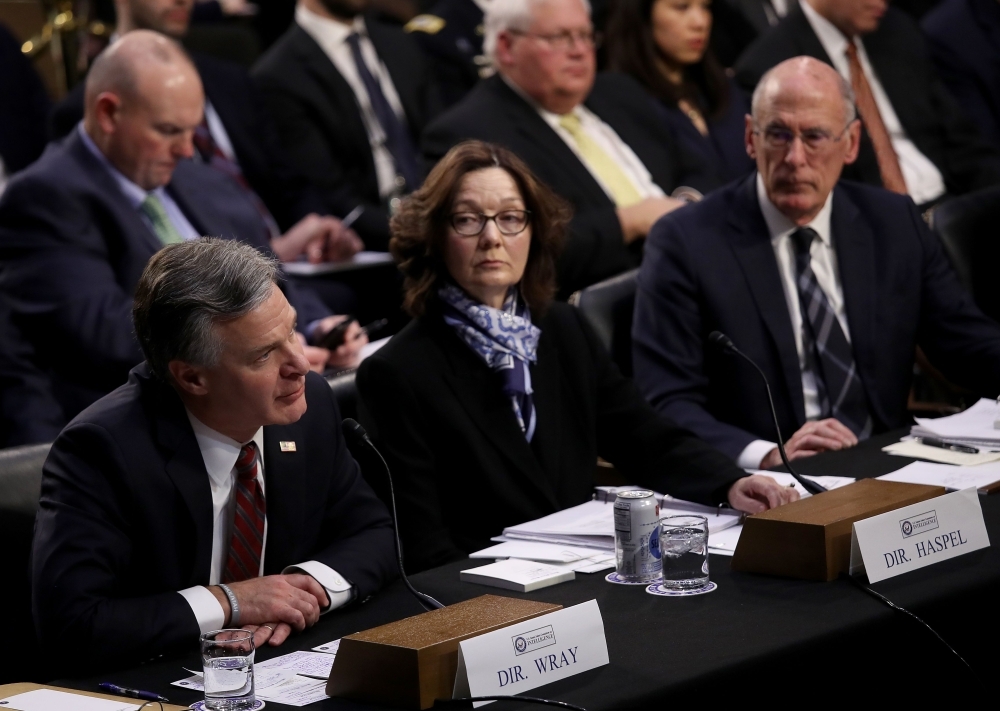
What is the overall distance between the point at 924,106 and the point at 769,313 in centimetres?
265

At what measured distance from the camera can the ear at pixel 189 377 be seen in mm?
2211

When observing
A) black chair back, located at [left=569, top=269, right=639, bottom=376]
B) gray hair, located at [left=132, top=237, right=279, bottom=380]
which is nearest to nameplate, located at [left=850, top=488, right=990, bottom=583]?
gray hair, located at [left=132, top=237, right=279, bottom=380]

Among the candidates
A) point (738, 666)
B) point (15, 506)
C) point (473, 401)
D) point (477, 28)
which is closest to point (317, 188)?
point (477, 28)

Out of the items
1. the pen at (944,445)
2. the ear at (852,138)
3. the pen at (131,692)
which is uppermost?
the ear at (852,138)

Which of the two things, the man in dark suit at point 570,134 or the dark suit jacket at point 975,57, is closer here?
the man in dark suit at point 570,134

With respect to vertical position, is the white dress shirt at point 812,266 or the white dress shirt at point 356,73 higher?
the white dress shirt at point 356,73

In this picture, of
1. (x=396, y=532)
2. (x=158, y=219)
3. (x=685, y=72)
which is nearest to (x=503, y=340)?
(x=396, y=532)

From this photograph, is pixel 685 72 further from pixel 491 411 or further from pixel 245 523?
pixel 245 523

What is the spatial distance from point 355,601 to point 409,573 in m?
0.42

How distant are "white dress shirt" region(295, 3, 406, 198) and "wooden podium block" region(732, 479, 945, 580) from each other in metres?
3.51

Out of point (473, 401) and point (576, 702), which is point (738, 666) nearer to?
point (576, 702)

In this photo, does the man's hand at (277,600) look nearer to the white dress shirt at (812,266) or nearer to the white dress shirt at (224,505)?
the white dress shirt at (224,505)

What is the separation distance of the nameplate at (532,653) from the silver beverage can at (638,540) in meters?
0.37

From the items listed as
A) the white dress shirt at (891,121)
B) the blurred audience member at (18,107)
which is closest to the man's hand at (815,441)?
the white dress shirt at (891,121)
